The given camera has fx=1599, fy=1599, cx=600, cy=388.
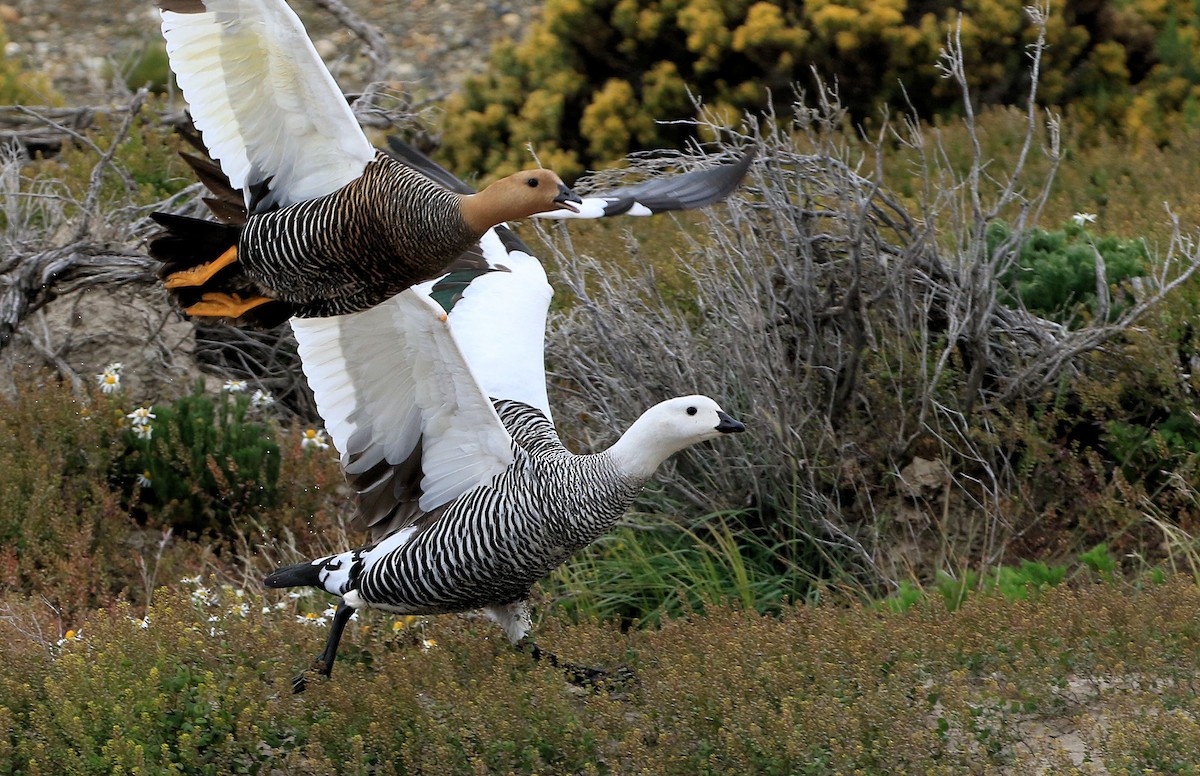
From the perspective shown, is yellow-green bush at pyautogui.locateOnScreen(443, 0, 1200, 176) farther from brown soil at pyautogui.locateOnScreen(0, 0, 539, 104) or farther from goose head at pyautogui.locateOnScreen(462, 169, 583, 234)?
goose head at pyautogui.locateOnScreen(462, 169, 583, 234)

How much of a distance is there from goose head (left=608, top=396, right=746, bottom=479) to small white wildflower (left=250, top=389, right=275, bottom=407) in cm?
275

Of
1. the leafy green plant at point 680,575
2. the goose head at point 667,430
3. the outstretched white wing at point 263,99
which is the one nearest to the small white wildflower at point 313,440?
the leafy green plant at point 680,575

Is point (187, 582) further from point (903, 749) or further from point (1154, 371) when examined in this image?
point (1154, 371)

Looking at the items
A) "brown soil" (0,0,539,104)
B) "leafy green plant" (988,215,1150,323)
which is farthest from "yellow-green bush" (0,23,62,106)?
"leafy green plant" (988,215,1150,323)

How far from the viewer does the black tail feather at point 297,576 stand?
17.4 feet

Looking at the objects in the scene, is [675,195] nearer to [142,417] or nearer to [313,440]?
[313,440]

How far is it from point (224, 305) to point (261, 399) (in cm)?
190

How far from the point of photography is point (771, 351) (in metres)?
6.12

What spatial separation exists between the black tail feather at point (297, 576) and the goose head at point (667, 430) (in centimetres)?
113

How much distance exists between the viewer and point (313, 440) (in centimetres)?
699

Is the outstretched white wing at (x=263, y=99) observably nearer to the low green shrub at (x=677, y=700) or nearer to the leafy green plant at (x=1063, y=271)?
the low green shrub at (x=677, y=700)

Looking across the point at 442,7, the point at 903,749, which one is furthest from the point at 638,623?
the point at 442,7

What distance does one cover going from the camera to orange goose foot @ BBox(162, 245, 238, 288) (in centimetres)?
539

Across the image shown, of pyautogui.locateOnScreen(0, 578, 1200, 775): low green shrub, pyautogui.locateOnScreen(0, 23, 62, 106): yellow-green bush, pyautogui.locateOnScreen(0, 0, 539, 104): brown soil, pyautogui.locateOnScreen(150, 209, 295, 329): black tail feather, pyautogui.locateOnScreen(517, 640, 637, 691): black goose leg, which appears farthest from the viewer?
pyautogui.locateOnScreen(0, 0, 539, 104): brown soil
